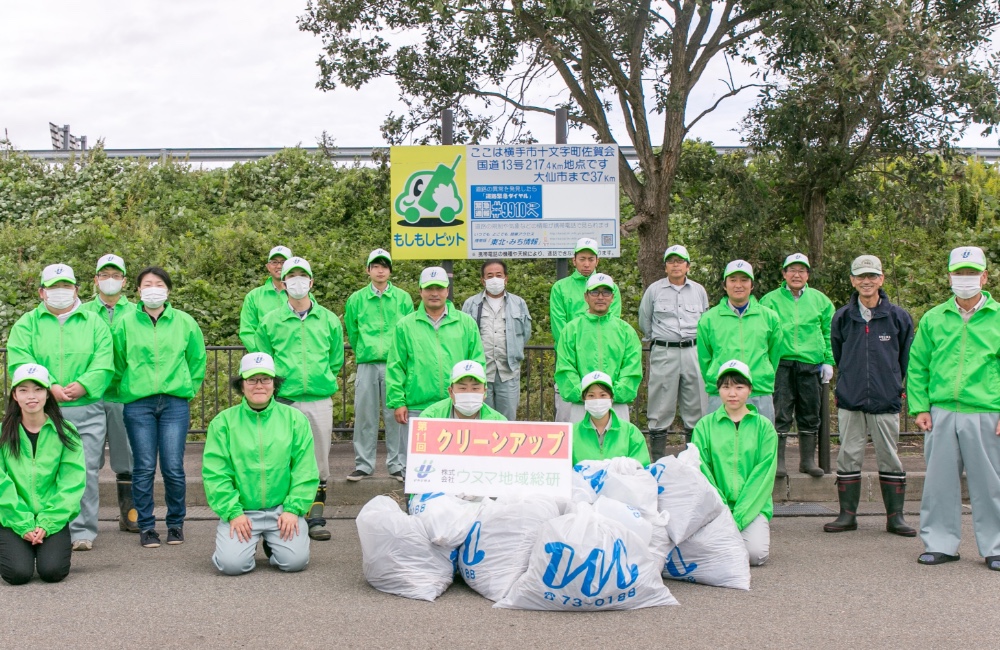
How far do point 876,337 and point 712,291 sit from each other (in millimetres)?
4466

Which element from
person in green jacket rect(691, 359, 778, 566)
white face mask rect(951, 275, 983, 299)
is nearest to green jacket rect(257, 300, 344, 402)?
person in green jacket rect(691, 359, 778, 566)

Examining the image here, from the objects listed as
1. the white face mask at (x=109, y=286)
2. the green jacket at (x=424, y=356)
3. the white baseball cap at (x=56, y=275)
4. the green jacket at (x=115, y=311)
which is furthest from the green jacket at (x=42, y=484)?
the green jacket at (x=424, y=356)

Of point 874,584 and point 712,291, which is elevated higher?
point 712,291

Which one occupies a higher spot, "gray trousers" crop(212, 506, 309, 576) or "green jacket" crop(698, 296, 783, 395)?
"green jacket" crop(698, 296, 783, 395)

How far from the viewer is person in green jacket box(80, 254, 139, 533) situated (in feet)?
25.0

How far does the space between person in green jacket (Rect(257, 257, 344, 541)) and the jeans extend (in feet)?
2.79

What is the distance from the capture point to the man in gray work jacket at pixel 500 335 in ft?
28.3

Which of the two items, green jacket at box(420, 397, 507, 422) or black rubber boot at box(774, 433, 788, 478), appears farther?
black rubber boot at box(774, 433, 788, 478)

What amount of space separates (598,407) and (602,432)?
24cm

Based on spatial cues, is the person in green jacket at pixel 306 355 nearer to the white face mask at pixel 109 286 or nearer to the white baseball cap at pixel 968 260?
the white face mask at pixel 109 286

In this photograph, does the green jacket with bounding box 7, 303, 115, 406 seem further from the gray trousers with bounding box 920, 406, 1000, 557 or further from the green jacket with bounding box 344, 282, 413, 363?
the gray trousers with bounding box 920, 406, 1000, 557

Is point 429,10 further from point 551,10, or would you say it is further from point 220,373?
point 220,373

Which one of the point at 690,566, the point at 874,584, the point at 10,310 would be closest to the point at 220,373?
the point at 10,310

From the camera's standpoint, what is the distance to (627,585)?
5.23 meters
